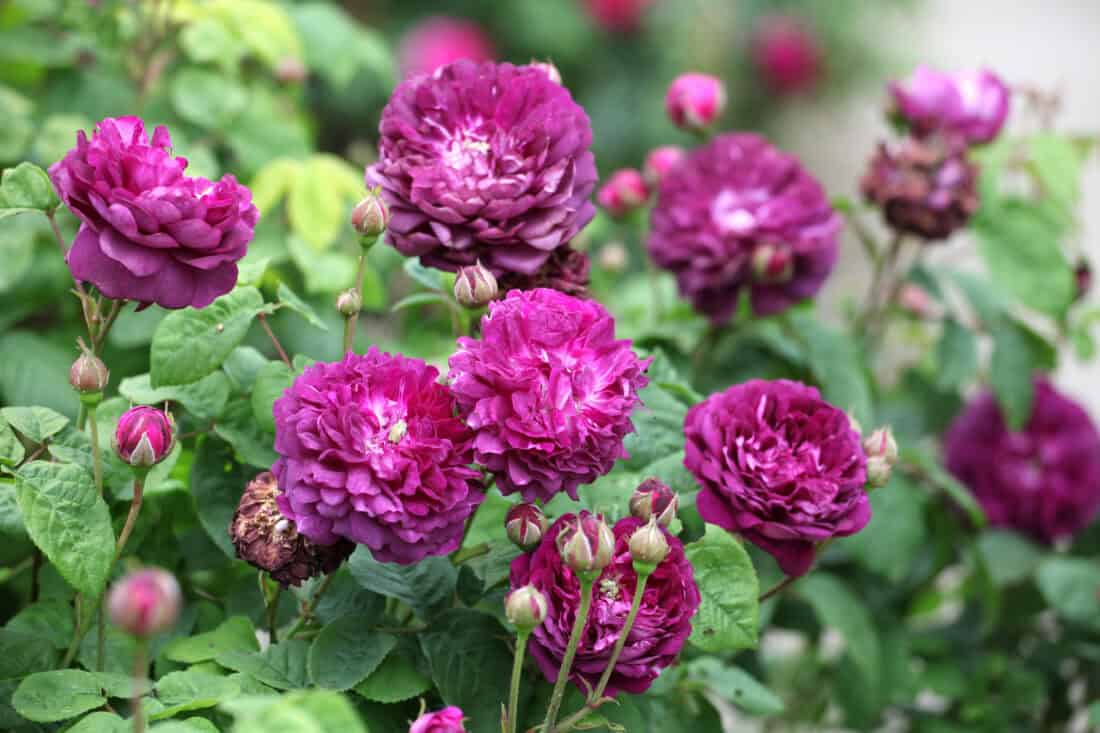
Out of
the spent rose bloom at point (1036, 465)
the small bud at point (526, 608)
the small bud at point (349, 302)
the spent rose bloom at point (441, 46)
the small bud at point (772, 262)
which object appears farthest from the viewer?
the spent rose bloom at point (441, 46)

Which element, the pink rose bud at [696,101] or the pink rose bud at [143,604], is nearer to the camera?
the pink rose bud at [143,604]

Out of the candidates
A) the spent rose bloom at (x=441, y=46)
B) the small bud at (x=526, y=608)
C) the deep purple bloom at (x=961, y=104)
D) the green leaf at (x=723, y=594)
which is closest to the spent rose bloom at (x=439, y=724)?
the small bud at (x=526, y=608)

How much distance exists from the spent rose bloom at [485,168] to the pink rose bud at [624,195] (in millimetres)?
372

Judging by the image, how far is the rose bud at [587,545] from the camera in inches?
21.4

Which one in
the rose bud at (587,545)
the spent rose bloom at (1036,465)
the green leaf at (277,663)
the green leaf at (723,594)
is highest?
the rose bud at (587,545)

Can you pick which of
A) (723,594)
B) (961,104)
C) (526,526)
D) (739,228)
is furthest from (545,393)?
(961,104)

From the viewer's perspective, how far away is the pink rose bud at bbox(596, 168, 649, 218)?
1.05m

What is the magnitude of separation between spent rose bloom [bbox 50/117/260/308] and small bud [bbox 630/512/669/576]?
0.25 m

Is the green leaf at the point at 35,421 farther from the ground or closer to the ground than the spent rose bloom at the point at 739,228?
closer to the ground

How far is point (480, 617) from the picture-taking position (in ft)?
2.16

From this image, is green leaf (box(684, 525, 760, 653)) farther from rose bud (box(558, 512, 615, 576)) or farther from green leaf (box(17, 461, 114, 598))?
green leaf (box(17, 461, 114, 598))

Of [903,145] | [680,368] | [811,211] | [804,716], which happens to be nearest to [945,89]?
[903,145]

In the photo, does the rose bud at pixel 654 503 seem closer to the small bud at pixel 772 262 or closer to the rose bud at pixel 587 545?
the rose bud at pixel 587 545

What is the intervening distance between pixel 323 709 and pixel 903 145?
802 mm
